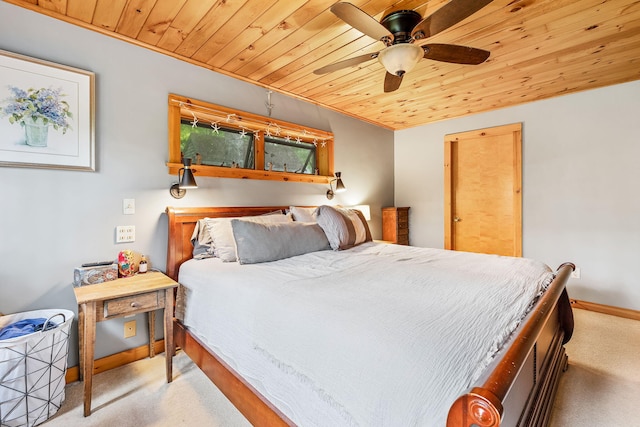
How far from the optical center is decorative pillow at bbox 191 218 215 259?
7.68 feet

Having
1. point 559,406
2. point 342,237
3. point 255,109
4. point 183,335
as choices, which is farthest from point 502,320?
point 255,109

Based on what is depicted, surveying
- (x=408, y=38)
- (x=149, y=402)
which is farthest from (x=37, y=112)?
(x=408, y=38)

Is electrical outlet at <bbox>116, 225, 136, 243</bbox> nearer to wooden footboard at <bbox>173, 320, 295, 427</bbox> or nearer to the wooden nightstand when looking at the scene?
the wooden nightstand

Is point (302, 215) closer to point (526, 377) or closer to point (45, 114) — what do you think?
point (45, 114)

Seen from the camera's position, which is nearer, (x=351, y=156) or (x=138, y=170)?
(x=138, y=170)

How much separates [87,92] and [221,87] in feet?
3.40

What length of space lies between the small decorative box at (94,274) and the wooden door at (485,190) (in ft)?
13.0

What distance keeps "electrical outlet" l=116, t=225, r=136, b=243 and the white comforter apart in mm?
577

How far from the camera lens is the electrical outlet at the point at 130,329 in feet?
7.14

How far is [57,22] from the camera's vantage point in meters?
1.91

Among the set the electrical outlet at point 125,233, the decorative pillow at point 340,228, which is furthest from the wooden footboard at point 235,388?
the decorative pillow at point 340,228

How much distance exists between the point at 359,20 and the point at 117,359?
275 centimetres

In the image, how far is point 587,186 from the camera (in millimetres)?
3225

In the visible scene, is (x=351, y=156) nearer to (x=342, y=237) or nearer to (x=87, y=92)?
(x=342, y=237)
